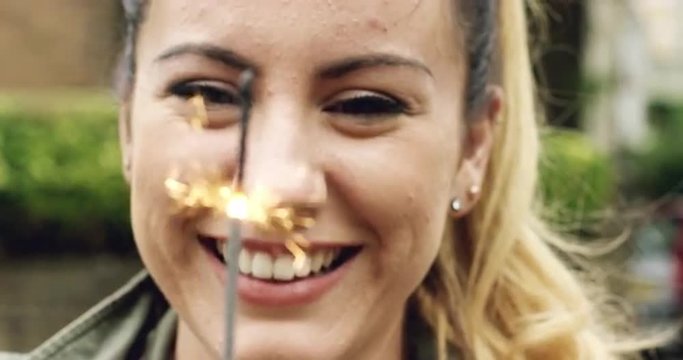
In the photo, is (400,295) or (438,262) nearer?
→ (400,295)

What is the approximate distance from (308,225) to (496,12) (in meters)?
0.55

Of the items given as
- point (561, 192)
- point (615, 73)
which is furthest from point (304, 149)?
point (615, 73)

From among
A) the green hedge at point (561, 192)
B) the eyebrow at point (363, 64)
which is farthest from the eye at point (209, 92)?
the green hedge at point (561, 192)

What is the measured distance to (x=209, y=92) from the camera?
60.6 inches

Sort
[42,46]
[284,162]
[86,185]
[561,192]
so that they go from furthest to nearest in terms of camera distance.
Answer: [42,46] < [86,185] < [561,192] < [284,162]

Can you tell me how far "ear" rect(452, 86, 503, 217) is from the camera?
1.78 metres

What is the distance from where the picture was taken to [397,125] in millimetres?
1577

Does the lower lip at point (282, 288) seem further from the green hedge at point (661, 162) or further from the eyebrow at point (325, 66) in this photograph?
the green hedge at point (661, 162)

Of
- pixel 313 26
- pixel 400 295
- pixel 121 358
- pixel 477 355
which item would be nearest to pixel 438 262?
pixel 477 355

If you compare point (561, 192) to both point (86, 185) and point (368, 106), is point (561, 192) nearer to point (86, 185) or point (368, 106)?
point (368, 106)

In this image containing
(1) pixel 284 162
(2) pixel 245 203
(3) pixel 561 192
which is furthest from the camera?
(3) pixel 561 192

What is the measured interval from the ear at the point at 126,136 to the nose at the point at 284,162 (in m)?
0.29

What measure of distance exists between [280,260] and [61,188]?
5.71 meters

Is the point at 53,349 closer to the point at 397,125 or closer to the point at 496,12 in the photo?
the point at 397,125
